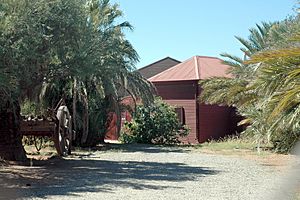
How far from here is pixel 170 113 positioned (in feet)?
93.8

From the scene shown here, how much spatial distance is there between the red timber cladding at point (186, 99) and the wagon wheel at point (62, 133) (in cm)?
1290

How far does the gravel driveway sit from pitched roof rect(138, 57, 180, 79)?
1199 inches

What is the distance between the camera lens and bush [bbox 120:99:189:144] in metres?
28.5

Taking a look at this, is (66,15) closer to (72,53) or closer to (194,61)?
(72,53)

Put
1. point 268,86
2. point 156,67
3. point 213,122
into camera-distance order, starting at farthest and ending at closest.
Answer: point 156,67
point 213,122
point 268,86

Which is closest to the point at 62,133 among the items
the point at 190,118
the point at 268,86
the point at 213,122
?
the point at 268,86

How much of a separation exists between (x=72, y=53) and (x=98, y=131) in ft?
39.6

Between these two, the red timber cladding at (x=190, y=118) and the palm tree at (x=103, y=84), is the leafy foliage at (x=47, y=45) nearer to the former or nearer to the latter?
the palm tree at (x=103, y=84)

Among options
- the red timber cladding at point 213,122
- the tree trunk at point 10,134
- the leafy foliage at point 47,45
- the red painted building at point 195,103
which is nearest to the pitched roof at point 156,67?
the red painted building at point 195,103

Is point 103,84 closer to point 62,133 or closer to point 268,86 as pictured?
point 62,133

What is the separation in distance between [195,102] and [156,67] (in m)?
18.7

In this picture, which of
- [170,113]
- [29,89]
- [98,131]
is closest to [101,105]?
[98,131]

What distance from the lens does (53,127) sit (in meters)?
17.0

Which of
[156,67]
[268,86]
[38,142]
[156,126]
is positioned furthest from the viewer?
[156,67]
